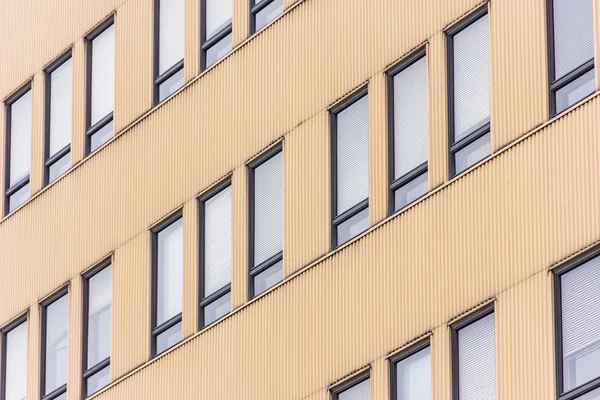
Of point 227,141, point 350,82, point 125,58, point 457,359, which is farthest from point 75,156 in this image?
point 457,359

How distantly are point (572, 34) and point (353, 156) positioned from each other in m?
4.48

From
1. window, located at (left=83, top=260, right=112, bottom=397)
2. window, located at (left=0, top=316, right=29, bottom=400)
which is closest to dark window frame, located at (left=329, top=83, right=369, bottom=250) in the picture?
window, located at (left=83, top=260, right=112, bottom=397)

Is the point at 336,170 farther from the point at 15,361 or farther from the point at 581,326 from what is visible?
Result: the point at 15,361

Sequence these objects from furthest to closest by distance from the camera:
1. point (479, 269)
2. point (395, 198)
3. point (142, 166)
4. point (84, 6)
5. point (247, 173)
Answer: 1. point (84, 6)
2. point (142, 166)
3. point (247, 173)
4. point (395, 198)
5. point (479, 269)

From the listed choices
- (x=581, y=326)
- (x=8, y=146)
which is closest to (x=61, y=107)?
(x=8, y=146)

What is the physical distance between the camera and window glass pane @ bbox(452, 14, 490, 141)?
30125 millimetres

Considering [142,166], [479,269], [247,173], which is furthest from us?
[142,166]

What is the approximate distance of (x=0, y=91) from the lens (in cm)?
4091

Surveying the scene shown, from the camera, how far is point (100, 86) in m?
38.3

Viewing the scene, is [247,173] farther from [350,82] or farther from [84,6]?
[84,6]

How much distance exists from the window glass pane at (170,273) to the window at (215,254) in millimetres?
577

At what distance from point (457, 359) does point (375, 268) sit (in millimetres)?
2212

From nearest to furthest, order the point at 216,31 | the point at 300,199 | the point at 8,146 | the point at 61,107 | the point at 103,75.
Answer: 1. the point at 300,199
2. the point at 216,31
3. the point at 103,75
4. the point at 61,107
5. the point at 8,146

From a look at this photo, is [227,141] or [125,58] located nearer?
[227,141]
